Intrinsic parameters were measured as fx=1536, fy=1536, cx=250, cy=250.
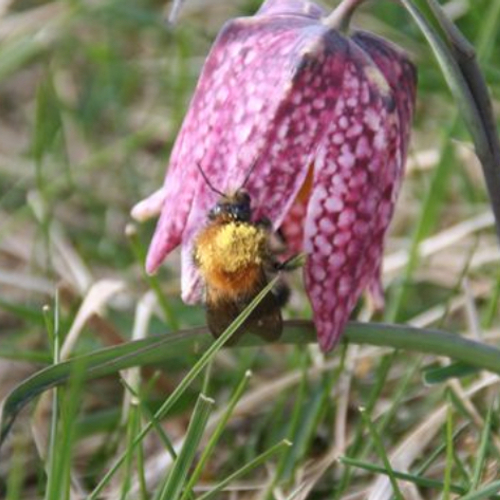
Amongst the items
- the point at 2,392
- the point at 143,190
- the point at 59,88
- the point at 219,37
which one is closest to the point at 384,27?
the point at 143,190

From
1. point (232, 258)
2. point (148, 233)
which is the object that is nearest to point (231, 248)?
point (232, 258)

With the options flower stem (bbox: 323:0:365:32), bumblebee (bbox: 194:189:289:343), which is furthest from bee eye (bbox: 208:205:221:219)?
flower stem (bbox: 323:0:365:32)

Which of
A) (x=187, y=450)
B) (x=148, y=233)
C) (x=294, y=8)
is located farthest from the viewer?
(x=148, y=233)

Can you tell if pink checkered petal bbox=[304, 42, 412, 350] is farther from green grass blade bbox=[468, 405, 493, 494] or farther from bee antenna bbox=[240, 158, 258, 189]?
green grass blade bbox=[468, 405, 493, 494]

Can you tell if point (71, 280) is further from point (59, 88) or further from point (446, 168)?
point (59, 88)

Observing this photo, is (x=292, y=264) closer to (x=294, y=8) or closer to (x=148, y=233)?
(x=294, y=8)

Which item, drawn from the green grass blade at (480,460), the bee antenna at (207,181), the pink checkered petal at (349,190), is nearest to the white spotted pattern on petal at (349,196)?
the pink checkered petal at (349,190)

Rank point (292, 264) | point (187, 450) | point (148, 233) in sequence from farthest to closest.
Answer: point (148, 233) < point (292, 264) < point (187, 450)
